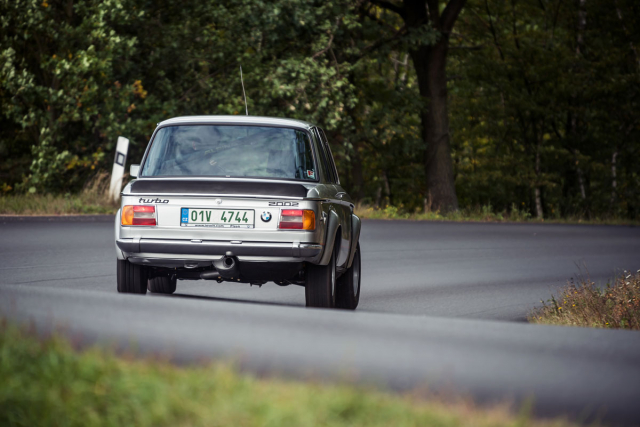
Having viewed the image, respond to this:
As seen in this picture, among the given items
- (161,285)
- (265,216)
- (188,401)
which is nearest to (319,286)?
→ (265,216)

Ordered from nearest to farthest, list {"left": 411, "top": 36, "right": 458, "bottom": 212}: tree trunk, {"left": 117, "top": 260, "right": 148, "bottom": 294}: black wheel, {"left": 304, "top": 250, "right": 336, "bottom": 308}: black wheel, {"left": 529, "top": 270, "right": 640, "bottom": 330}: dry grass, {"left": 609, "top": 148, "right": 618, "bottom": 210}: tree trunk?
{"left": 304, "top": 250, "right": 336, "bottom": 308}: black wheel, {"left": 117, "top": 260, "right": 148, "bottom": 294}: black wheel, {"left": 529, "top": 270, "right": 640, "bottom": 330}: dry grass, {"left": 411, "top": 36, "right": 458, "bottom": 212}: tree trunk, {"left": 609, "top": 148, "right": 618, "bottom": 210}: tree trunk

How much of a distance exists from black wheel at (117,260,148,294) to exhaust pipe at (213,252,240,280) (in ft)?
3.05

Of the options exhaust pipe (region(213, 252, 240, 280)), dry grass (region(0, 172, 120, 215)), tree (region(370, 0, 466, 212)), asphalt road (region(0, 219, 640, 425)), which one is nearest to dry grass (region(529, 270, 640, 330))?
asphalt road (region(0, 219, 640, 425))

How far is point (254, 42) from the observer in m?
26.1

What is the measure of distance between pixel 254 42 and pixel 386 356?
21.6m

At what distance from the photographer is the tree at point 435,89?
94.5 feet

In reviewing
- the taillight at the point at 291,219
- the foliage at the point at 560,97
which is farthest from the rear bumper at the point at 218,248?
the foliage at the point at 560,97

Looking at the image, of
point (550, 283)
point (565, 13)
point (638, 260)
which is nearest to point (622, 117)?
point (565, 13)

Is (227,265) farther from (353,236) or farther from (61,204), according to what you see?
(61,204)

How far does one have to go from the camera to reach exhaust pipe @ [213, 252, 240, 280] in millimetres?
7371

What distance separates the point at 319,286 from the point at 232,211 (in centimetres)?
103

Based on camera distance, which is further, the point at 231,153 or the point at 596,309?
the point at 596,309

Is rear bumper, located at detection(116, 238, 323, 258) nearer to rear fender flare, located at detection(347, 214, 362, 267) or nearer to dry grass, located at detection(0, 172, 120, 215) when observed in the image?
rear fender flare, located at detection(347, 214, 362, 267)

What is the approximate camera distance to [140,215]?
7.52 metres
